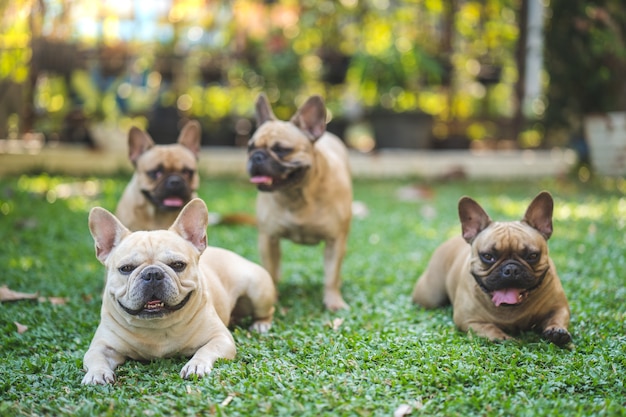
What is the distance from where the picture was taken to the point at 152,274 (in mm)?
3150

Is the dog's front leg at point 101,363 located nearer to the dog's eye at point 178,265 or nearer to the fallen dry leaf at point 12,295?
the dog's eye at point 178,265

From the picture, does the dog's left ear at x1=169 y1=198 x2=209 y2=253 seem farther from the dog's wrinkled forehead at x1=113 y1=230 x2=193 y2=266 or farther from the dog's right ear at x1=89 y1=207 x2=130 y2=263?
the dog's right ear at x1=89 y1=207 x2=130 y2=263

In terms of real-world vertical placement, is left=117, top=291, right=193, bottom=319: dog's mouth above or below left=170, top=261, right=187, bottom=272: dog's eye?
below

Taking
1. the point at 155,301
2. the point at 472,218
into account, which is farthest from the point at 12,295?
the point at 472,218

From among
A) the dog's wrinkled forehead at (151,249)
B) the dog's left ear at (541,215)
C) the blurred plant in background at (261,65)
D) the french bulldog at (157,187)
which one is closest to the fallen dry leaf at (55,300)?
the french bulldog at (157,187)

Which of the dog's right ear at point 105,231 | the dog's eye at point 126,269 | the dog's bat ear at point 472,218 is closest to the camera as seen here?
the dog's eye at point 126,269

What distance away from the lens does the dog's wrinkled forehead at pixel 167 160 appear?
485 cm

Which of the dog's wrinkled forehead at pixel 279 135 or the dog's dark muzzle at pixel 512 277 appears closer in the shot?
the dog's dark muzzle at pixel 512 277

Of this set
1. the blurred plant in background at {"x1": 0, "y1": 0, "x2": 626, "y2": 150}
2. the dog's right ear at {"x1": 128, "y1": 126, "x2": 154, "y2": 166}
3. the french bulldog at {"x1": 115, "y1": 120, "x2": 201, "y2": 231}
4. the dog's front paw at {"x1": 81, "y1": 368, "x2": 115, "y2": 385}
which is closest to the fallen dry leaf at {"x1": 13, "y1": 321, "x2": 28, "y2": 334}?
the dog's front paw at {"x1": 81, "y1": 368, "x2": 115, "y2": 385}

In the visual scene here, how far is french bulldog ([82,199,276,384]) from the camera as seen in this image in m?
3.18

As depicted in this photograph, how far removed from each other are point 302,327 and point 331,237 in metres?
0.78

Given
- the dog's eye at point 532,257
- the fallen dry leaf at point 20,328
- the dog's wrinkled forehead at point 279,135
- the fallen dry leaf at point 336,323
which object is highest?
the dog's wrinkled forehead at point 279,135

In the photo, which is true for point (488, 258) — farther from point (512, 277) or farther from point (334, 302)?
point (334, 302)

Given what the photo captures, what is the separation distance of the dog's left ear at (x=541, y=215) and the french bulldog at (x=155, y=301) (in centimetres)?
156
